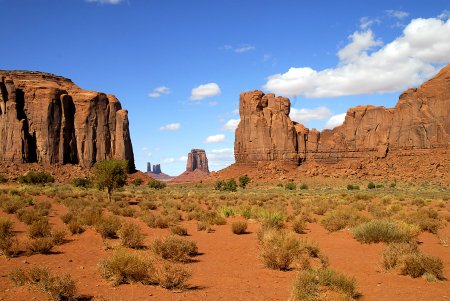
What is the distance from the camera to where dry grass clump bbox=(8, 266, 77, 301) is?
703cm

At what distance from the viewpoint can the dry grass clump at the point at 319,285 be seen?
7.42 m

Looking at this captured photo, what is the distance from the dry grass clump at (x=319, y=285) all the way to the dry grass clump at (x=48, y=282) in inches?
167

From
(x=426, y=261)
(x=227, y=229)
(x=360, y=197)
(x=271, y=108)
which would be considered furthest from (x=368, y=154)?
(x=426, y=261)

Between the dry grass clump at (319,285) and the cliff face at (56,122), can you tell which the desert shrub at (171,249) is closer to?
the dry grass clump at (319,285)

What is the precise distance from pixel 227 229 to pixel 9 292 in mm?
11580

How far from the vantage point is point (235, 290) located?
856cm

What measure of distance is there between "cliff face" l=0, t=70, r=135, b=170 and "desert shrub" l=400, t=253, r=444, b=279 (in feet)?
281

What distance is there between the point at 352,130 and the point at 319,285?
100 m

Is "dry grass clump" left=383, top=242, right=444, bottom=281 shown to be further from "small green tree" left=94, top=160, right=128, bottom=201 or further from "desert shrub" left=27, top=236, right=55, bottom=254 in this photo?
"small green tree" left=94, top=160, right=128, bottom=201

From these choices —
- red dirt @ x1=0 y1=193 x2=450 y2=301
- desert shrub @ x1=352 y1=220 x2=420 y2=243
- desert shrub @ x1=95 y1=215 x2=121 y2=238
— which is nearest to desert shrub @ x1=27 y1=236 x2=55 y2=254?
red dirt @ x1=0 y1=193 x2=450 y2=301

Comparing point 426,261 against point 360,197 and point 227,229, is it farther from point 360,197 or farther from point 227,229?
point 360,197

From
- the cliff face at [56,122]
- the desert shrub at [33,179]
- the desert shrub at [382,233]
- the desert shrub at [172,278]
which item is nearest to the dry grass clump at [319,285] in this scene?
the desert shrub at [172,278]

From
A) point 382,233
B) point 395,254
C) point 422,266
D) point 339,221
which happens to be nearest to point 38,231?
point 395,254

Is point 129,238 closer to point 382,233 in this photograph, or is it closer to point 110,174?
point 382,233
